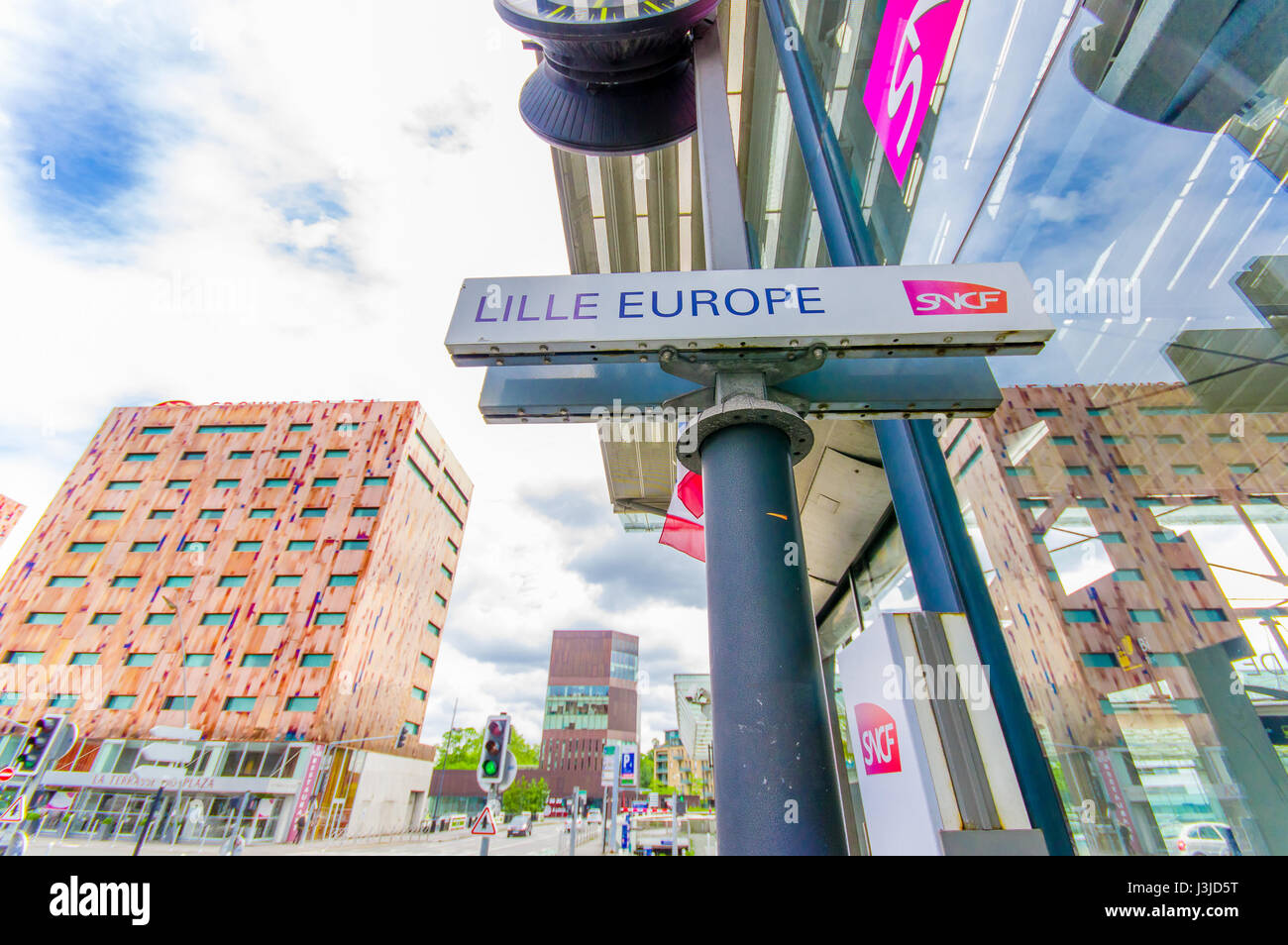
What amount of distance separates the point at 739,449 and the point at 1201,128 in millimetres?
2655

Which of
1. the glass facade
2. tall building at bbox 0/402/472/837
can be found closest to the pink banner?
the glass facade

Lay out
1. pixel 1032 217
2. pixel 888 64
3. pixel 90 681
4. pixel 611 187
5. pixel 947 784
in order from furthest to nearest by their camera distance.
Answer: pixel 90 681 < pixel 611 187 < pixel 888 64 < pixel 1032 217 < pixel 947 784

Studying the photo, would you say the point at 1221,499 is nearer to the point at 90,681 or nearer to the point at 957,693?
the point at 957,693

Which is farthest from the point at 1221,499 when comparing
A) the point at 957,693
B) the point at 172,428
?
the point at 172,428

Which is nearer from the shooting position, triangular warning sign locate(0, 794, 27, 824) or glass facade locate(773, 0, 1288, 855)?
glass facade locate(773, 0, 1288, 855)

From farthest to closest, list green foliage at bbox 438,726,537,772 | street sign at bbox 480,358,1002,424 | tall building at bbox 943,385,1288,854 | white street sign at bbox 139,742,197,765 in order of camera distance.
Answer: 1. green foliage at bbox 438,726,537,772
2. white street sign at bbox 139,742,197,765
3. street sign at bbox 480,358,1002,424
4. tall building at bbox 943,385,1288,854

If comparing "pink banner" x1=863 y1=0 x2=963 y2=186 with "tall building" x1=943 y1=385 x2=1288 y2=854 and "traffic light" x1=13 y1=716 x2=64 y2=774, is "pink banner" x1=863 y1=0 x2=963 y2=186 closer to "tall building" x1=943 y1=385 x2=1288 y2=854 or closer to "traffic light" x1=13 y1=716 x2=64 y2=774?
"tall building" x1=943 y1=385 x2=1288 y2=854

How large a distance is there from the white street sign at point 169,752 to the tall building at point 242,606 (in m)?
1.77

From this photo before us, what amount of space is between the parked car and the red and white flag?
2.42 meters

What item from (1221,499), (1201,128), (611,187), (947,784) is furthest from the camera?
(611,187)

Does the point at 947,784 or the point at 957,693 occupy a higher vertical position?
the point at 957,693

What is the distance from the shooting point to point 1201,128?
2.67 meters

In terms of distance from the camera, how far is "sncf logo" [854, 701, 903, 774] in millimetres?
2207

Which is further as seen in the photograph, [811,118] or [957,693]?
[811,118]
